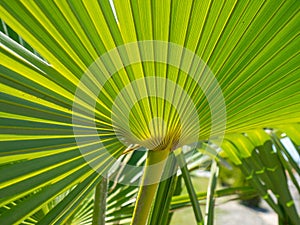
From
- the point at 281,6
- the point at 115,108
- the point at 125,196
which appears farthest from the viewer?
the point at 125,196

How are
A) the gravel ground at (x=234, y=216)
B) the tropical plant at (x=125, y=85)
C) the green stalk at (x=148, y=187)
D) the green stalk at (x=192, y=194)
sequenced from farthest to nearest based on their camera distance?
the gravel ground at (x=234, y=216), the green stalk at (x=192, y=194), the green stalk at (x=148, y=187), the tropical plant at (x=125, y=85)

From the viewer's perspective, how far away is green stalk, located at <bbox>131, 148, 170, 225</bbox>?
49cm

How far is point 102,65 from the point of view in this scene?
41 cm

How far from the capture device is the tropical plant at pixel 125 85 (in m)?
0.34

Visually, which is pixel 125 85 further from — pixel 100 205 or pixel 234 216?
pixel 234 216

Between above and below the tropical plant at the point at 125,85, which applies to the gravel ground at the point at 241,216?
below

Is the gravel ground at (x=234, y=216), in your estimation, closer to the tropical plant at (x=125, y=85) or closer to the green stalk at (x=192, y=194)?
the green stalk at (x=192, y=194)

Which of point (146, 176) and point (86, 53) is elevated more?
point (86, 53)

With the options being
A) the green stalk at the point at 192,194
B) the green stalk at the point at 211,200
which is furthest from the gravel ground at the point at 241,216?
the green stalk at the point at 192,194

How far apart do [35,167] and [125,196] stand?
0.53 m

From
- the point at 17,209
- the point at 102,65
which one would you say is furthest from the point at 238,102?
the point at 17,209

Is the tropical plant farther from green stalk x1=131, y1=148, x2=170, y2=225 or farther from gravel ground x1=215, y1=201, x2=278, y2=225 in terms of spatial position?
gravel ground x1=215, y1=201, x2=278, y2=225

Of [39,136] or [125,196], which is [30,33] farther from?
[125,196]

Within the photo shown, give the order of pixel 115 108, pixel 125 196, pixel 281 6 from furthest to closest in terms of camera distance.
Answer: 1. pixel 125 196
2. pixel 115 108
3. pixel 281 6
